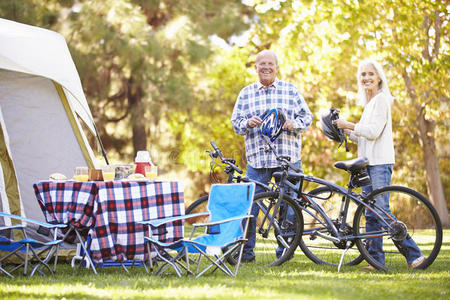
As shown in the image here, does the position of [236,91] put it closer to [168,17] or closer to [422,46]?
[168,17]

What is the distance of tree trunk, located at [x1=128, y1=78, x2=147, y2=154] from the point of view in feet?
51.6

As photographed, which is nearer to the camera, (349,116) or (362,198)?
(362,198)

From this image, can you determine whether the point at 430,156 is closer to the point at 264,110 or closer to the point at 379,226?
the point at 264,110

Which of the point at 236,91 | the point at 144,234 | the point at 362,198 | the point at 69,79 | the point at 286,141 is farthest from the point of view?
the point at 236,91

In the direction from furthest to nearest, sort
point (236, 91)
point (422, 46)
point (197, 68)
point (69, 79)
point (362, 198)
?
point (236, 91), point (197, 68), point (422, 46), point (69, 79), point (362, 198)

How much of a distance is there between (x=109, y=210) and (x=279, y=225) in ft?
4.41

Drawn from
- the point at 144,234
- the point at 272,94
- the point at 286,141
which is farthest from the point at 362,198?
the point at 144,234

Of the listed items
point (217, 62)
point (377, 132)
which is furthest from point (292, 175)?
point (217, 62)

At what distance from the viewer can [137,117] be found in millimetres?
15711

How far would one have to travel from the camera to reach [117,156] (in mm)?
16359

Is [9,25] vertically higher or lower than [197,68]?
lower

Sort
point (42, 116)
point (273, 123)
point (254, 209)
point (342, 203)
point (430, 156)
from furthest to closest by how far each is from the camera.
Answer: point (430, 156)
point (42, 116)
point (273, 123)
point (254, 209)
point (342, 203)

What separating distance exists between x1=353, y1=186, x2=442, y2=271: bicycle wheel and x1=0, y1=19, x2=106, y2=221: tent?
271 cm

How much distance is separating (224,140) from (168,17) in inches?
149
